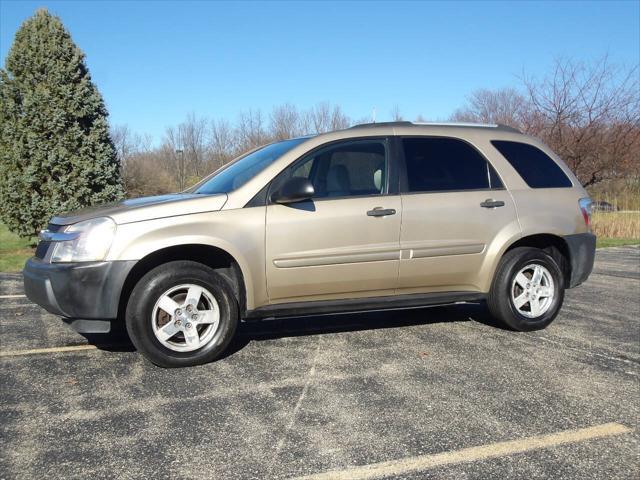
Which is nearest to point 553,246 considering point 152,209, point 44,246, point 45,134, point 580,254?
point 580,254

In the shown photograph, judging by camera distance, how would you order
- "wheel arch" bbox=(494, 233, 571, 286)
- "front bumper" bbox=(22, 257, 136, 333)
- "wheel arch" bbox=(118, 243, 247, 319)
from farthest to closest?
"wheel arch" bbox=(494, 233, 571, 286) → "wheel arch" bbox=(118, 243, 247, 319) → "front bumper" bbox=(22, 257, 136, 333)

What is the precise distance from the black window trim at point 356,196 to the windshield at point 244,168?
0.17 m

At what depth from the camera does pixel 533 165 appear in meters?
5.57

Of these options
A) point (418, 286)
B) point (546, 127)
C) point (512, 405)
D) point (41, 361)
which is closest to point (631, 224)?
point (546, 127)

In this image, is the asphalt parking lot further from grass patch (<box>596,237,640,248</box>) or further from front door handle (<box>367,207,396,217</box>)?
grass patch (<box>596,237,640,248</box>)

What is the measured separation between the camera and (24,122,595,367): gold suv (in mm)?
4211

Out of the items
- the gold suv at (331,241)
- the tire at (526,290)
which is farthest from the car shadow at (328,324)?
the gold suv at (331,241)

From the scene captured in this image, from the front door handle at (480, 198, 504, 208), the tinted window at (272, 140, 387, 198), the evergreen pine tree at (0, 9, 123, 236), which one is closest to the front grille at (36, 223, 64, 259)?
the tinted window at (272, 140, 387, 198)

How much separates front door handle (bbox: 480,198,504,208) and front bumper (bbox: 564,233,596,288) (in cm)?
81

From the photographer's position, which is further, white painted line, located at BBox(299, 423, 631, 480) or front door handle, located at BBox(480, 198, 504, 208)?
front door handle, located at BBox(480, 198, 504, 208)

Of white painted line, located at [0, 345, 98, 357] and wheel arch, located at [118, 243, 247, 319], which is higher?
wheel arch, located at [118, 243, 247, 319]

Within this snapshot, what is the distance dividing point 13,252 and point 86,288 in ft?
32.6

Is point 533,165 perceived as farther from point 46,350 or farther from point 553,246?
point 46,350

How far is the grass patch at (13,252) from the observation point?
1049 centimetres
